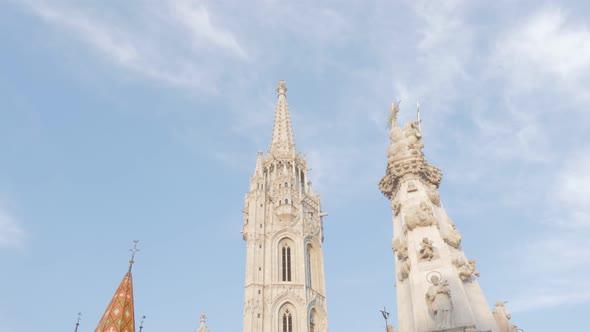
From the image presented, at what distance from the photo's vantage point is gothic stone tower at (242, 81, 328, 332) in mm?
52219

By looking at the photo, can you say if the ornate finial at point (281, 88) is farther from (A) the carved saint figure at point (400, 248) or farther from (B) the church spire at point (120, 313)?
(A) the carved saint figure at point (400, 248)

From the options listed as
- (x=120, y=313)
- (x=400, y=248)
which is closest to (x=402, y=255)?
(x=400, y=248)

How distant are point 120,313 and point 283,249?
68.6ft

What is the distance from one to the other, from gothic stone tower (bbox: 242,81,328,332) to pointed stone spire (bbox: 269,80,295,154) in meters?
0.28

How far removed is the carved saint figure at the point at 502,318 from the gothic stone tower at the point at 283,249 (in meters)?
39.0

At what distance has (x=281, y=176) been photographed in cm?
6300

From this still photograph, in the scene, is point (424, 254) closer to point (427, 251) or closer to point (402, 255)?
point (427, 251)

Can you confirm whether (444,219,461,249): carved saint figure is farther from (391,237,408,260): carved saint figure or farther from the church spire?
the church spire

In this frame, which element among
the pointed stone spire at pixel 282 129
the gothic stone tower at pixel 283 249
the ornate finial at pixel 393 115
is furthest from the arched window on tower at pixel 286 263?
the ornate finial at pixel 393 115

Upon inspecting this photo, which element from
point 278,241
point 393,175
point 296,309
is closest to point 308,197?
point 278,241

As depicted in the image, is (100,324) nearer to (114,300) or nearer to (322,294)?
(114,300)

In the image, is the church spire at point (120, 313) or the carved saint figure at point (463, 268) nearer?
the carved saint figure at point (463, 268)

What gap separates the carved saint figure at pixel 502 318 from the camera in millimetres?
13234

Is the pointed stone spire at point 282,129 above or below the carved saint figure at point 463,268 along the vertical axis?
above
